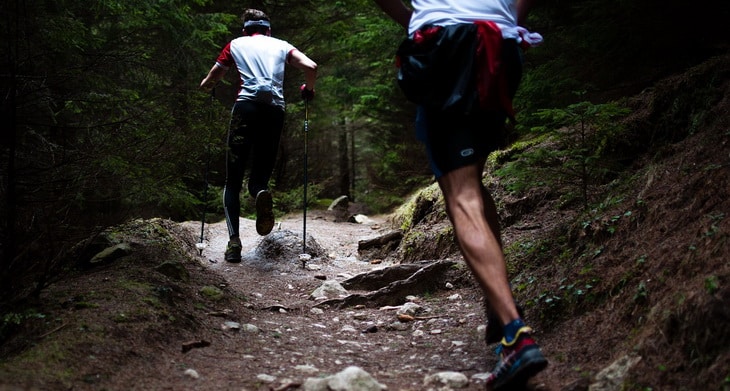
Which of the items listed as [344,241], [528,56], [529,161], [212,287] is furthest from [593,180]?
[344,241]

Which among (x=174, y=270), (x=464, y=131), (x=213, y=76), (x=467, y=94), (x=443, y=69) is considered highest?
(x=213, y=76)

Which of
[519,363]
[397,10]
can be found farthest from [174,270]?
[519,363]

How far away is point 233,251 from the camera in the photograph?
228 inches

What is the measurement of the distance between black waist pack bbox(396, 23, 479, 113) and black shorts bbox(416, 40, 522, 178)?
6cm

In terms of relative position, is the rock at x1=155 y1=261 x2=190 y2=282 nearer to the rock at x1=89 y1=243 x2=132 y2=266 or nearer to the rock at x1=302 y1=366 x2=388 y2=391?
the rock at x1=89 y1=243 x2=132 y2=266

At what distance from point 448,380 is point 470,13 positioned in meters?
1.70

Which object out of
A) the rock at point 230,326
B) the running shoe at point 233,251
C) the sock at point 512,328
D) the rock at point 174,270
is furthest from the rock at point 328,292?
the sock at point 512,328

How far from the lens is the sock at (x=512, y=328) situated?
1989mm

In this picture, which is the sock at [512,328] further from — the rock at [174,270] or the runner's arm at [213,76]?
the runner's arm at [213,76]

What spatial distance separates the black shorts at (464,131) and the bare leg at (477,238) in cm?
6

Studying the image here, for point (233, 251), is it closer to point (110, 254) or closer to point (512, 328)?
point (110, 254)

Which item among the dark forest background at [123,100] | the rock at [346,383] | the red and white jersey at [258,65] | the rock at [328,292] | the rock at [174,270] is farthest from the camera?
A: the red and white jersey at [258,65]

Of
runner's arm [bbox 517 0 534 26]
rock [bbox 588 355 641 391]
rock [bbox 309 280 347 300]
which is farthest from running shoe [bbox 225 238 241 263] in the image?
rock [bbox 588 355 641 391]

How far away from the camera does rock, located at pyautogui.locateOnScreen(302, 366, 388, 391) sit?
6.81 ft
